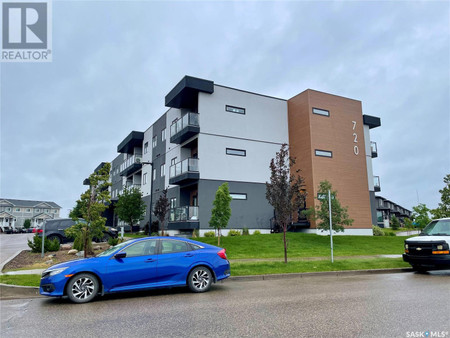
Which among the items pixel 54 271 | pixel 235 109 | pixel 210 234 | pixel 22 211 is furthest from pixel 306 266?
pixel 22 211

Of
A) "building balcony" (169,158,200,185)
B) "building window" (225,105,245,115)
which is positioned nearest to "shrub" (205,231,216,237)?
"building balcony" (169,158,200,185)

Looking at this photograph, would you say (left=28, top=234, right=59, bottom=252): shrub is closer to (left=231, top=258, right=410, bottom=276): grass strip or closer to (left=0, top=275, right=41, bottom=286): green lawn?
(left=0, top=275, right=41, bottom=286): green lawn

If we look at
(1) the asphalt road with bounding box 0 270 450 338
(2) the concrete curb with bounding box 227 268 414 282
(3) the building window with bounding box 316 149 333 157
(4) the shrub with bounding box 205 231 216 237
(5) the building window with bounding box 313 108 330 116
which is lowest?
(2) the concrete curb with bounding box 227 268 414 282

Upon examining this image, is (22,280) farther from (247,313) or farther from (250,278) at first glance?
(247,313)

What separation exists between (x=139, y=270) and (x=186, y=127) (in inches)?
707

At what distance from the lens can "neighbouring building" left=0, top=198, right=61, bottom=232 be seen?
340 feet

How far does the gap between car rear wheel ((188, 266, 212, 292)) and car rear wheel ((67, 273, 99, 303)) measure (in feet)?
7.31

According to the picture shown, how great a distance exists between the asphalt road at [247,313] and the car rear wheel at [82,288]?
0.21 metres

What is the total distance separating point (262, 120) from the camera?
94.0 ft

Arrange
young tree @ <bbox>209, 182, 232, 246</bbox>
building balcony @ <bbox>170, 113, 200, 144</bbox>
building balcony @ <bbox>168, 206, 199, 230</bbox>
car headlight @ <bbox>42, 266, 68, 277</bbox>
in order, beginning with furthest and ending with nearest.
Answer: building balcony @ <bbox>170, 113, 200, 144</bbox>, building balcony @ <bbox>168, 206, 199, 230</bbox>, young tree @ <bbox>209, 182, 232, 246</bbox>, car headlight @ <bbox>42, 266, 68, 277</bbox>

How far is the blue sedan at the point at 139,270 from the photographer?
307 inches

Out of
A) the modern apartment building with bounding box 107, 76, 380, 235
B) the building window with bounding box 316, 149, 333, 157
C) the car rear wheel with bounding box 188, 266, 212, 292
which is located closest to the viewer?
the car rear wheel with bounding box 188, 266, 212, 292

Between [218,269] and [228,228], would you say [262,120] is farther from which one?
[218,269]

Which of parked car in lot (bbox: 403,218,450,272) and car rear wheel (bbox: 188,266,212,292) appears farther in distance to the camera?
parked car in lot (bbox: 403,218,450,272)
